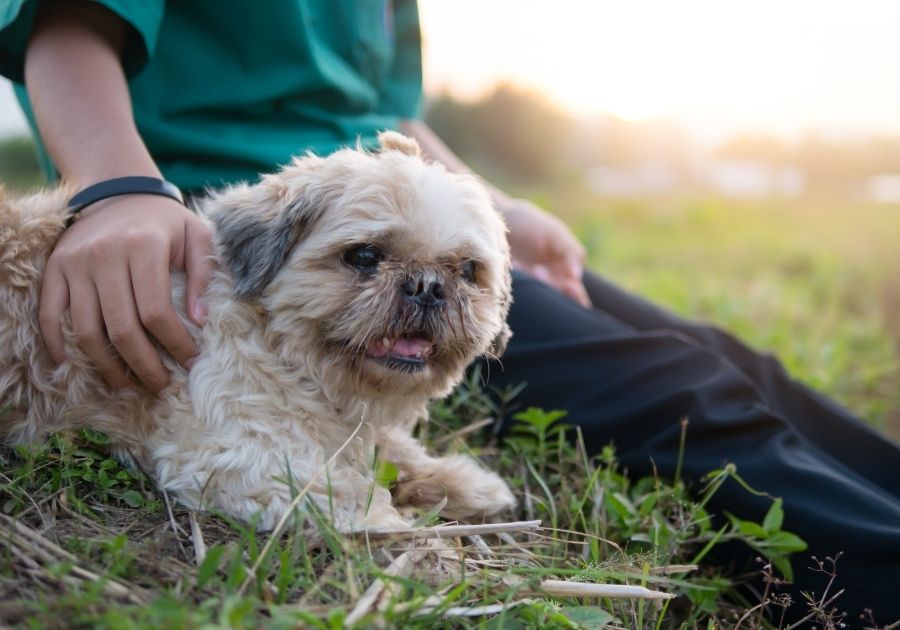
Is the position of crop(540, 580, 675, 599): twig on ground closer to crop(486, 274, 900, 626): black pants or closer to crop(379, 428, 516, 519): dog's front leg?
crop(379, 428, 516, 519): dog's front leg

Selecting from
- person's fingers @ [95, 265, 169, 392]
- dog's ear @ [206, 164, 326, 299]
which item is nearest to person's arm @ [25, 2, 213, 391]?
person's fingers @ [95, 265, 169, 392]

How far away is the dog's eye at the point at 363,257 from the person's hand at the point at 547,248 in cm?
193

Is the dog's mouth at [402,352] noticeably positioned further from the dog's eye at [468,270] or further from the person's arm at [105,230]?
the person's arm at [105,230]

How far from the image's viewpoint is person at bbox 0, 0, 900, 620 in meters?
2.39

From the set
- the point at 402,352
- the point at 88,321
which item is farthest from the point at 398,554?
the point at 88,321

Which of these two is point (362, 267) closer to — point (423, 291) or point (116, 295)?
point (423, 291)

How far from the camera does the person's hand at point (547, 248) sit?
4.39 m

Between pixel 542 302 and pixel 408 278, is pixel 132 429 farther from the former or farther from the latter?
pixel 542 302

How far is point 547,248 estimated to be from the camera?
14.6ft

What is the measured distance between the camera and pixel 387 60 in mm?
4254

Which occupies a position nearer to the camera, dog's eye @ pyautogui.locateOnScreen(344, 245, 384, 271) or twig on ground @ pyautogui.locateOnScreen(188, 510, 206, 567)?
twig on ground @ pyautogui.locateOnScreen(188, 510, 206, 567)

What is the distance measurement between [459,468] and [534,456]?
0.60 m

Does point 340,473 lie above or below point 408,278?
below

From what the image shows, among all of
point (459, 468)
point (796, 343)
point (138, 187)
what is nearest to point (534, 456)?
point (459, 468)
